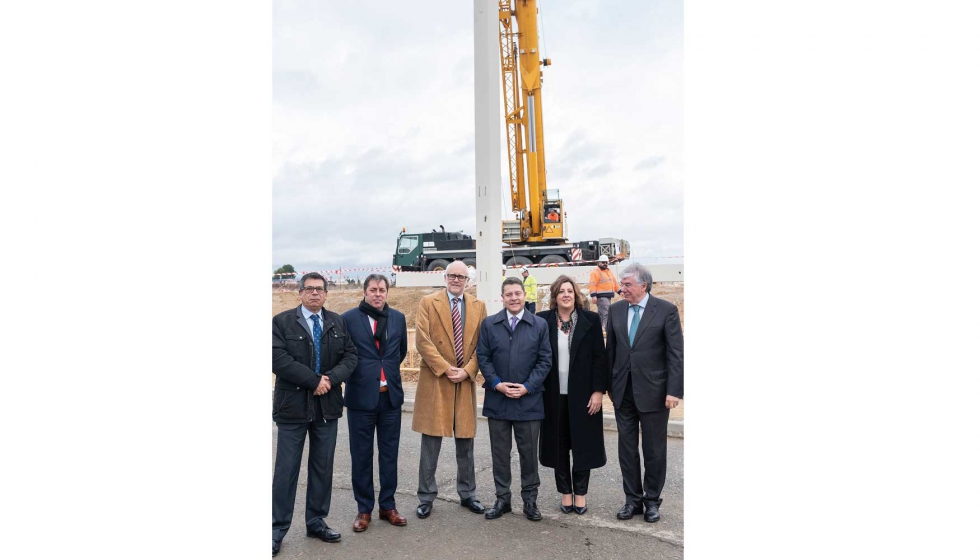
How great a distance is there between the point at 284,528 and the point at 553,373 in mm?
1789

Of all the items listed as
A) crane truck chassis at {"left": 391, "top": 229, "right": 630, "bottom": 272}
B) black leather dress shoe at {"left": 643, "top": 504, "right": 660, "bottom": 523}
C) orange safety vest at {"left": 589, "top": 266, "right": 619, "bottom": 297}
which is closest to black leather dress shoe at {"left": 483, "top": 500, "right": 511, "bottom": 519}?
black leather dress shoe at {"left": 643, "top": 504, "right": 660, "bottom": 523}

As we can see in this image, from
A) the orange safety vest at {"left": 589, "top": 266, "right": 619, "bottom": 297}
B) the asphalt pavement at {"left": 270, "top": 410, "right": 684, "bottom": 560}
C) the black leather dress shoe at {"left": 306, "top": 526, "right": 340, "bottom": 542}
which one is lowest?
the asphalt pavement at {"left": 270, "top": 410, "right": 684, "bottom": 560}

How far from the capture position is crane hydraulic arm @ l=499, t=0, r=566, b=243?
12.2 m

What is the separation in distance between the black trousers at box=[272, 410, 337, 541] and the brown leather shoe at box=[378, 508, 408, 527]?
0.35 m

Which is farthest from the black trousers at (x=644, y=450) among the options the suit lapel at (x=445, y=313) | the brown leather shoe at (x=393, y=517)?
the brown leather shoe at (x=393, y=517)

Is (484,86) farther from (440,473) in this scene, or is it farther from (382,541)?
(382,541)

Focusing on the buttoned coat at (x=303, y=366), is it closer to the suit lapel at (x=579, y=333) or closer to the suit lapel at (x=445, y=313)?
the suit lapel at (x=445, y=313)

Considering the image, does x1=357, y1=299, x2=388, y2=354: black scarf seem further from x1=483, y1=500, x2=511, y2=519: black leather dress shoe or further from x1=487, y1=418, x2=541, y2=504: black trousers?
x1=483, y1=500, x2=511, y2=519: black leather dress shoe

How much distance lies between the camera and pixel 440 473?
4816 millimetres

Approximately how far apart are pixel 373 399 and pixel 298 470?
560 millimetres

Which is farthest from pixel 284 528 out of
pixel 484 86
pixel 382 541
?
pixel 484 86

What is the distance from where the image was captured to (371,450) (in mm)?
3801

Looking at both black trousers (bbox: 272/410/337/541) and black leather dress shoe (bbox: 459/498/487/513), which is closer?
black trousers (bbox: 272/410/337/541)

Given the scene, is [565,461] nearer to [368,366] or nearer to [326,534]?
[368,366]
